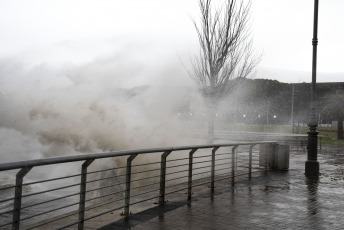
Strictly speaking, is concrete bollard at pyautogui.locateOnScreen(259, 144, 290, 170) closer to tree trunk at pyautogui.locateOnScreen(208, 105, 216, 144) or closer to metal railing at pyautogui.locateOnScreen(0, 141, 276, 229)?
metal railing at pyautogui.locateOnScreen(0, 141, 276, 229)

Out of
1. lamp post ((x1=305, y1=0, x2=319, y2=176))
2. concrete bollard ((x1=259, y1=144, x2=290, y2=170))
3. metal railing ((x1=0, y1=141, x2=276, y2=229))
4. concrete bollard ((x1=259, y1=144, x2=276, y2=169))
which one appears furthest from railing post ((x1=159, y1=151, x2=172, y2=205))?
lamp post ((x1=305, y1=0, x2=319, y2=176))

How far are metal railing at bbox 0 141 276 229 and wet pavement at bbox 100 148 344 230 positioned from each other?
0.34 meters

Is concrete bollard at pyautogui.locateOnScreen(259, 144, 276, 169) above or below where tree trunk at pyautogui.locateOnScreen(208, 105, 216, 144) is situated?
below

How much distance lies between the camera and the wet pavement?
5457mm

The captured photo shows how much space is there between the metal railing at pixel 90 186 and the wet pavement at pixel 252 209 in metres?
0.34

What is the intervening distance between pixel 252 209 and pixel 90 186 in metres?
7.63

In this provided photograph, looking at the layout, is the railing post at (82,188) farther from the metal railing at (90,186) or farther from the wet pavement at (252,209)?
the wet pavement at (252,209)

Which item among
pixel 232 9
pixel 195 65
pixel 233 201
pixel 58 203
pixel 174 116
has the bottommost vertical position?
pixel 58 203

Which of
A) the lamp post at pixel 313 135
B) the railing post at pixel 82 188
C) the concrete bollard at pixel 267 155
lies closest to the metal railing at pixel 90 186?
the railing post at pixel 82 188

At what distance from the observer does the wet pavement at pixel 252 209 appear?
5.46m

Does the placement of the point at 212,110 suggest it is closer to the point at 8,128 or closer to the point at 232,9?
the point at 232,9

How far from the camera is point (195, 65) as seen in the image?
18016 mm

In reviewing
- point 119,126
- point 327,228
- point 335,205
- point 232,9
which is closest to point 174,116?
point 119,126

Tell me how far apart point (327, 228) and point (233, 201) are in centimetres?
205
